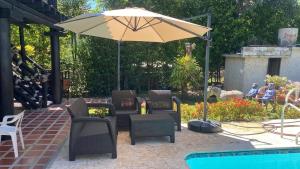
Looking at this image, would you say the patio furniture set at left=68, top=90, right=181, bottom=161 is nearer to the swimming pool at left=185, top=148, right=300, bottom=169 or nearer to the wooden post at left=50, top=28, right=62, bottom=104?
the swimming pool at left=185, top=148, right=300, bottom=169

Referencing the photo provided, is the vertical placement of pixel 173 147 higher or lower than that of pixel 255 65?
lower

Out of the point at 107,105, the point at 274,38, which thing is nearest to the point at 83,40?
the point at 107,105

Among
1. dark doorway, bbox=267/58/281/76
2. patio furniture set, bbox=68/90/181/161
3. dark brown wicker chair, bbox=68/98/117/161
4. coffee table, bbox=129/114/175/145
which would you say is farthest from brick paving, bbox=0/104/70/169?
dark doorway, bbox=267/58/281/76

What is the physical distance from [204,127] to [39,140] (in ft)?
12.1

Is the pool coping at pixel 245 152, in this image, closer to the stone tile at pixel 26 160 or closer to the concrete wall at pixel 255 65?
the stone tile at pixel 26 160

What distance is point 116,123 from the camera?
6457 mm

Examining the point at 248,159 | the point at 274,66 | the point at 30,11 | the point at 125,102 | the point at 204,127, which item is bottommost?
the point at 248,159

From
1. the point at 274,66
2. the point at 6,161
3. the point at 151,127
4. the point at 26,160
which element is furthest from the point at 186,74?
the point at 6,161

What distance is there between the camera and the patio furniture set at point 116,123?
5137mm

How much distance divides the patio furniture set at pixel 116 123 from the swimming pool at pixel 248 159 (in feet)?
2.91

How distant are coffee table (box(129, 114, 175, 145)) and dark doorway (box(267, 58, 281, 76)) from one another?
387 inches

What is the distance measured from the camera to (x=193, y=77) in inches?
492

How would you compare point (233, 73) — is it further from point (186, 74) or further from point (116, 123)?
point (116, 123)

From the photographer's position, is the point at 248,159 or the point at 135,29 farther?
the point at 135,29
